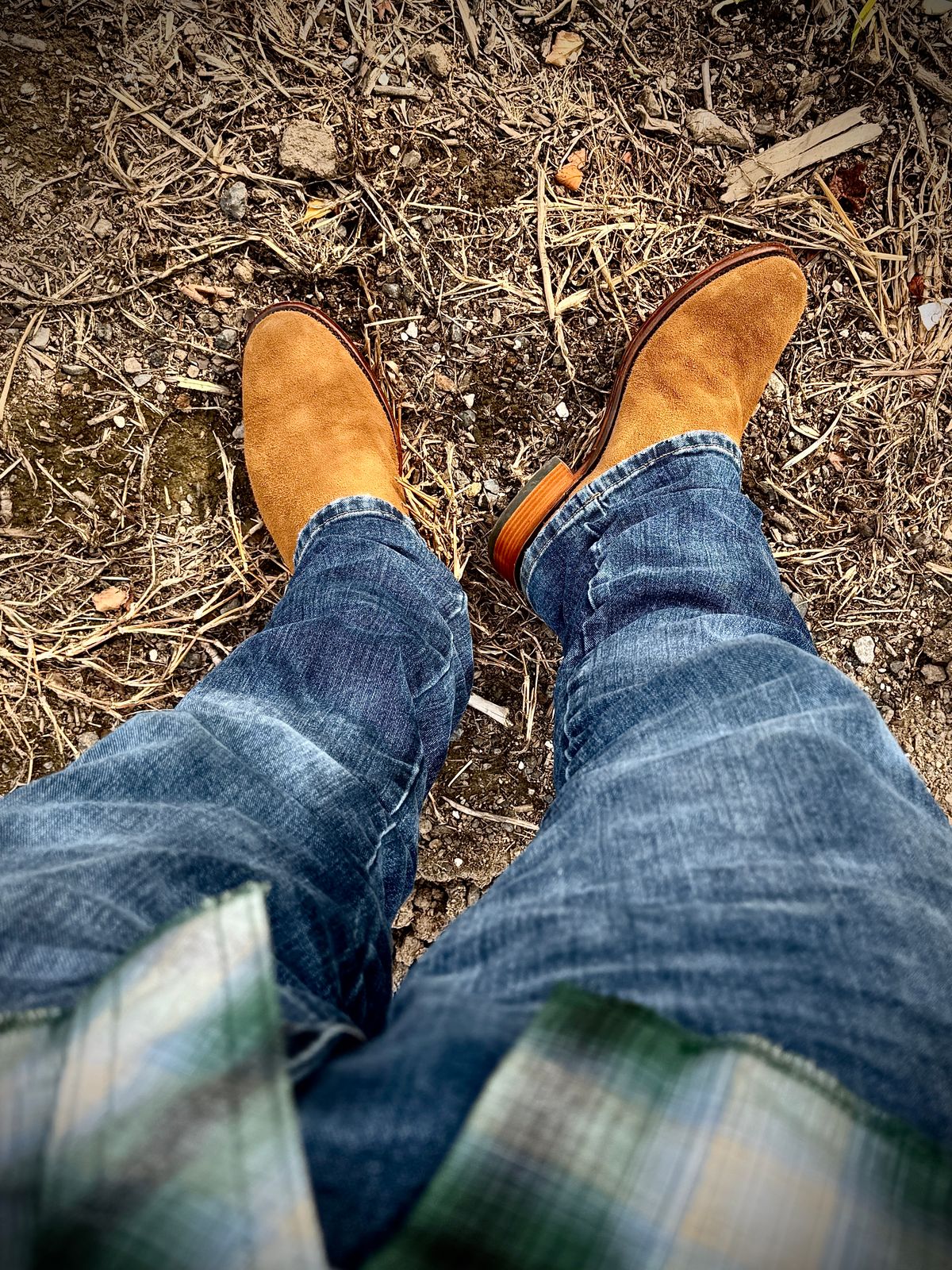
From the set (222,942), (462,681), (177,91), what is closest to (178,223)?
(177,91)

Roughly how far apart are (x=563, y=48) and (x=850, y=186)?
595mm

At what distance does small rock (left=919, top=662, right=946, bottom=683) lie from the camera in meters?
1.48

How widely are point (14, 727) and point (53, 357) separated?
67 centimetres

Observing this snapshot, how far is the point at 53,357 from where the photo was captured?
1315 millimetres

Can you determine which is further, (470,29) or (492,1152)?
(470,29)

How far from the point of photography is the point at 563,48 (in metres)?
1.32

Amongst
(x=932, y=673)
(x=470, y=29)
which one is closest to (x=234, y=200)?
(x=470, y=29)

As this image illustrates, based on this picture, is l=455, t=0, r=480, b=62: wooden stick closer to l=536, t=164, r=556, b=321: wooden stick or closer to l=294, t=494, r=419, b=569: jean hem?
l=536, t=164, r=556, b=321: wooden stick

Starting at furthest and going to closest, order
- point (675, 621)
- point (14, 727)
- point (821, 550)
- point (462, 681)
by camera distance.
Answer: point (821, 550) → point (14, 727) → point (462, 681) → point (675, 621)

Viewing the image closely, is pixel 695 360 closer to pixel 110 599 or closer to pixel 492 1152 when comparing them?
pixel 110 599

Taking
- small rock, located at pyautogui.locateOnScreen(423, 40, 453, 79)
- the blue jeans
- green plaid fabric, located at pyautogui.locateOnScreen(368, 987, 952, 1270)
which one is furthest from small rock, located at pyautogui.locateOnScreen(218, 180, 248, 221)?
green plaid fabric, located at pyautogui.locateOnScreen(368, 987, 952, 1270)

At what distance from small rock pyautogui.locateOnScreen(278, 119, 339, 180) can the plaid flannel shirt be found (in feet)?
4.30

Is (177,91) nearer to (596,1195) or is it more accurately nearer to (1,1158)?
(1,1158)

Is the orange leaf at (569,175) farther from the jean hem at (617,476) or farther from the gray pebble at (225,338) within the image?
the gray pebble at (225,338)
